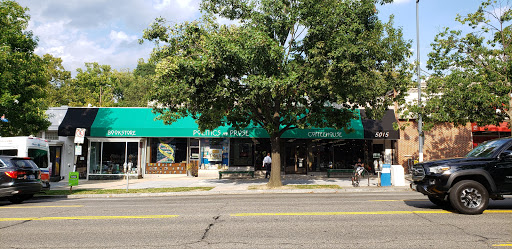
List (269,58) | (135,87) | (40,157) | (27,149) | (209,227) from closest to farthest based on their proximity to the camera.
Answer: (209,227) < (269,58) < (27,149) < (40,157) < (135,87)

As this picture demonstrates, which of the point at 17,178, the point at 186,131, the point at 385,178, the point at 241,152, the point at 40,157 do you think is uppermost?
the point at 186,131

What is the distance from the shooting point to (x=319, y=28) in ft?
46.1

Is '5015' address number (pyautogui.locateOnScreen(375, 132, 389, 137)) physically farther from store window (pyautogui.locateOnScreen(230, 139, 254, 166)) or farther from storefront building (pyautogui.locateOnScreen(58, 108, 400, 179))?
store window (pyautogui.locateOnScreen(230, 139, 254, 166))

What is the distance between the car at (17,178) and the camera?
1202cm

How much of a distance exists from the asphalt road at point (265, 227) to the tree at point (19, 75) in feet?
34.7

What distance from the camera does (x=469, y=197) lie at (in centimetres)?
809

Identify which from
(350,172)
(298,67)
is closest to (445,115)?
(350,172)

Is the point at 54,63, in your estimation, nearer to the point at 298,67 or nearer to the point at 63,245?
the point at 298,67

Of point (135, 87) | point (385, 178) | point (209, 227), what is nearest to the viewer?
point (209, 227)

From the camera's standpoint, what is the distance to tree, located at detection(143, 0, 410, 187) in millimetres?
13594

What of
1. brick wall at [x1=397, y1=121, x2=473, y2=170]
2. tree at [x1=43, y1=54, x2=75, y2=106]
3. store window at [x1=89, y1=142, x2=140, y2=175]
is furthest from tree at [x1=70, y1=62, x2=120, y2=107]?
brick wall at [x1=397, y1=121, x2=473, y2=170]

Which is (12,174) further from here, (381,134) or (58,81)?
(58,81)

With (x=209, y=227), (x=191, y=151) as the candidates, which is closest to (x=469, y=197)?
(x=209, y=227)

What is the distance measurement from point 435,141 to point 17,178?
24.4 metres
